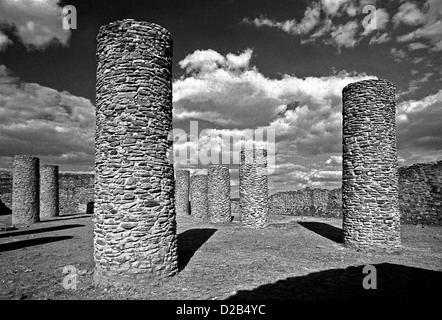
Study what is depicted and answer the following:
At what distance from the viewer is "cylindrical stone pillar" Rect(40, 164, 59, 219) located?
20.2 meters

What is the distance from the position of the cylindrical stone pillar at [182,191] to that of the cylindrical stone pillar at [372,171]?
576 inches

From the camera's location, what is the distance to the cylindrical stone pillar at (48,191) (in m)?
20.2

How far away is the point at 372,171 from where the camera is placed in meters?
9.09

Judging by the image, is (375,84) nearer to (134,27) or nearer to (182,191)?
(134,27)

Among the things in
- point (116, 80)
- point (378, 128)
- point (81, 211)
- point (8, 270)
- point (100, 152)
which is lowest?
point (81, 211)

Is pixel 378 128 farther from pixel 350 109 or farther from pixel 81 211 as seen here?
pixel 81 211

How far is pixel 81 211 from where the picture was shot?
87.8 feet

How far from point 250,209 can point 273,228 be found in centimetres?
158

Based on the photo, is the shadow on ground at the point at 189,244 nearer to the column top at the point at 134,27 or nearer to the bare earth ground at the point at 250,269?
the bare earth ground at the point at 250,269

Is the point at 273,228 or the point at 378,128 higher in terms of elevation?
the point at 378,128

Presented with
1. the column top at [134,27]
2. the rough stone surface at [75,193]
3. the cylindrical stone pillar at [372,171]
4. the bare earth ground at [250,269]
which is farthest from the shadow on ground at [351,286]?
the rough stone surface at [75,193]

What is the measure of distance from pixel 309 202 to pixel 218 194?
27.9ft
